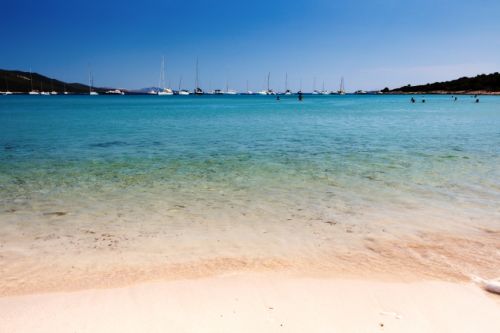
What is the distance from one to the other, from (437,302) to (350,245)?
7.07 ft

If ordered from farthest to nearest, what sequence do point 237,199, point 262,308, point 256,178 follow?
point 256,178 < point 237,199 < point 262,308

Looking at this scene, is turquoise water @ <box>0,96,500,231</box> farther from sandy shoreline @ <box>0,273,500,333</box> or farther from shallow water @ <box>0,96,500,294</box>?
sandy shoreline @ <box>0,273,500,333</box>

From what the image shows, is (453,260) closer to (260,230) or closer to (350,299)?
(350,299)

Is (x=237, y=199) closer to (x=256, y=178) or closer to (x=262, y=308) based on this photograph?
(x=256, y=178)

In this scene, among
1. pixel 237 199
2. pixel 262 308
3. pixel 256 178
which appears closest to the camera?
pixel 262 308

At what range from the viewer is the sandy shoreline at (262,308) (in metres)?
4.25

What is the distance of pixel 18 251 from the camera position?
21.4 ft

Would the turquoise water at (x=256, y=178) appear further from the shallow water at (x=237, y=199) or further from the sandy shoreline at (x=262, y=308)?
the sandy shoreline at (x=262, y=308)

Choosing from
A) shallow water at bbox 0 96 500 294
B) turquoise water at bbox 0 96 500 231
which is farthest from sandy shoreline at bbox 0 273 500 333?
turquoise water at bbox 0 96 500 231

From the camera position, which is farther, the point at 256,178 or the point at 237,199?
the point at 256,178

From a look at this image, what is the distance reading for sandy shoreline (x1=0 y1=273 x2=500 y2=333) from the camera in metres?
4.25

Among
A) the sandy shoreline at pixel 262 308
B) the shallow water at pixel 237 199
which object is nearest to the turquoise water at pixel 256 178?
the shallow water at pixel 237 199

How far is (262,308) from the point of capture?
464cm

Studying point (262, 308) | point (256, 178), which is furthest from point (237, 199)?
point (262, 308)
